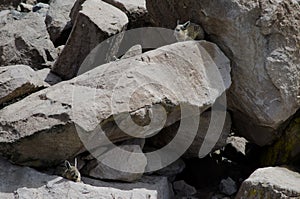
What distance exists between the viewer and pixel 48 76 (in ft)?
16.7

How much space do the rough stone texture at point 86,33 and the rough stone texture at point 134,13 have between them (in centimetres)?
25

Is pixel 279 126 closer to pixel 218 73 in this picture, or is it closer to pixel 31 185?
pixel 218 73

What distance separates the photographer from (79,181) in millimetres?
3994

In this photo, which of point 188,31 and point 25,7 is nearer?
point 188,31

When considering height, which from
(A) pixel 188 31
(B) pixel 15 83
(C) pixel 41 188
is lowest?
(C) pixel 41 188

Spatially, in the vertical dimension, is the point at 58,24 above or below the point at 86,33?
below

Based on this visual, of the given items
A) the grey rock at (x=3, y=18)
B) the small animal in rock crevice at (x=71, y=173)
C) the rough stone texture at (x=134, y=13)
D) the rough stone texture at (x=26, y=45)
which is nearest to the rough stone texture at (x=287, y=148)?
the rough stone texture at (x=134, y=13)

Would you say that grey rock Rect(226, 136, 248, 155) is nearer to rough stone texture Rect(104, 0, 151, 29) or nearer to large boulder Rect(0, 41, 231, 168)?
large boulder Rect(0, 41, 231, 168)

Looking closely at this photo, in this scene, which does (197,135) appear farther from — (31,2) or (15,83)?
(31,2)

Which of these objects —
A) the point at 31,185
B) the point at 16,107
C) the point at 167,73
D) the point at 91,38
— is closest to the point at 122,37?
the point at 91,38

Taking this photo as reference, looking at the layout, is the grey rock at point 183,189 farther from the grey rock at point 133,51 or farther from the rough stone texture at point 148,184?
the grey rock at point 133,51

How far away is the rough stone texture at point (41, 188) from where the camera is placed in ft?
12.6

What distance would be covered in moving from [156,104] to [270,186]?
3.22ft

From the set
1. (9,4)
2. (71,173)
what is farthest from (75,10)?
(71,173)
